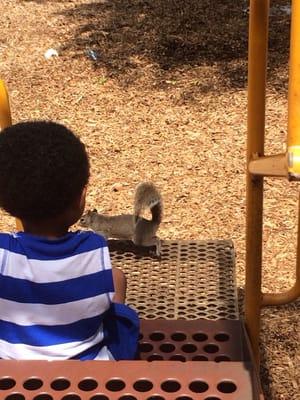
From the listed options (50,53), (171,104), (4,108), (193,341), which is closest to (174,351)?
(193,341)

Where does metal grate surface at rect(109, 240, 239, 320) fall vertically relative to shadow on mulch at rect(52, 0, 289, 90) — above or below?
below

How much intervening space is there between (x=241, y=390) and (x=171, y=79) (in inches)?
197

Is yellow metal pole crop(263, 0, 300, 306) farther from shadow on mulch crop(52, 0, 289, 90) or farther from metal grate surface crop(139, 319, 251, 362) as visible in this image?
shadow on mulch crop(52, 0, 289, 90)

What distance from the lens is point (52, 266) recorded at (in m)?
1.75

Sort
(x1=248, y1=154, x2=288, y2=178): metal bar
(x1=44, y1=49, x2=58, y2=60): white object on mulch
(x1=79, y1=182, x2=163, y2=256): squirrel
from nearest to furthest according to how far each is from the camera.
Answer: (x1=248, y1=154, x2=288, y2=178): metal bar, (x1=79, y1=182, x2=163, y2=256): squirrel, (x1=44, y1=49, x2=58, y2=60): white object on mulch

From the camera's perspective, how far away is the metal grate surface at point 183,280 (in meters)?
2.78

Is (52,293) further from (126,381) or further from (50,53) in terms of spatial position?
(50,53)

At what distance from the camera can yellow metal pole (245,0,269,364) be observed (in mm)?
1968

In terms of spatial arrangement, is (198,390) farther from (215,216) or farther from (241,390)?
(215,216)

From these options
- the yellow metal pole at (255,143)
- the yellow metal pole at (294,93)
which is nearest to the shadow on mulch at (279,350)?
the yellow metal pole at (255,143)

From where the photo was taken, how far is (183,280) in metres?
3.04

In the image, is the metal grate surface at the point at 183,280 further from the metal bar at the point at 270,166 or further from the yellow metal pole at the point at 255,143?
the metal bar at the point at 270,166

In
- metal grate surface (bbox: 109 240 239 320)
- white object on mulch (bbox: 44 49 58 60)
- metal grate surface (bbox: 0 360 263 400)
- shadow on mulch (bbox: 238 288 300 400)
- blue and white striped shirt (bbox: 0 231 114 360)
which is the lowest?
shadow on mulch (bbox: 238 288 300 400)

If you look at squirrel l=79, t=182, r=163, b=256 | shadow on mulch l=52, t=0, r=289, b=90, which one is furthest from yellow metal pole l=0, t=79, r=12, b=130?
shadow on mulch l=52, t=0, r=289, b=90
